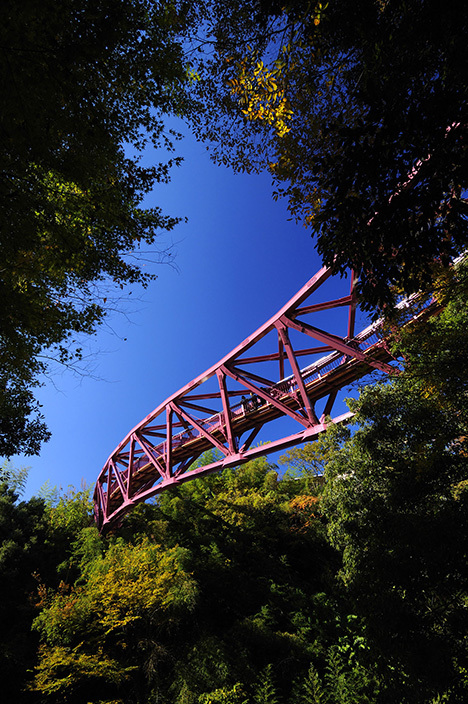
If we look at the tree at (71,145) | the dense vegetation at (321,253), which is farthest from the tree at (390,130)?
the tree at (71,145)

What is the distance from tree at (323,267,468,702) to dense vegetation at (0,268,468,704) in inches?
0.9

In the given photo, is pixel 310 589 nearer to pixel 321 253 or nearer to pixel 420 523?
pixel 420 523

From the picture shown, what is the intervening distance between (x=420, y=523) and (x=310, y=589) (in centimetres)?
905

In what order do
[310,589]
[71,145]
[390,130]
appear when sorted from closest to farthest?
[390,130] < [71,145] < [310,589]

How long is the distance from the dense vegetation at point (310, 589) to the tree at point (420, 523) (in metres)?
0.02

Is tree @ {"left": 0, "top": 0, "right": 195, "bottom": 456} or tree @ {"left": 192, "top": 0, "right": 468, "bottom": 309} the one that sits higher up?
tree @ {"left": 0, "top": 0, "right": 195, "bottom": 456}

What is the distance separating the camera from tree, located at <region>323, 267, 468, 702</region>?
464cm

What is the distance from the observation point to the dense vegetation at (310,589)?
4.85 meters

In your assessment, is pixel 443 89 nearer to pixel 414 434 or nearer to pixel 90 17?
pixel 90 17

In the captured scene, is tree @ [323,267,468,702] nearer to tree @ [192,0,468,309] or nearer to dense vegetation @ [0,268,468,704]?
dense vegetation @ [0,268,468,704]

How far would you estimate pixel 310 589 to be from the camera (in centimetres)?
1173

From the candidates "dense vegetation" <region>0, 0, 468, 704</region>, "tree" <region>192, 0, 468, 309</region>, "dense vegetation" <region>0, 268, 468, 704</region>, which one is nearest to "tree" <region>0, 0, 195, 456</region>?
"dense vegetation" <region>0, 0, 468, 704</region>

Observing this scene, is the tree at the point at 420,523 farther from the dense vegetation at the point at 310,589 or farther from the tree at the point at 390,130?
the tree at the point at 390,130

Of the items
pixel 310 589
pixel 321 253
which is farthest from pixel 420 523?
pixel 310 589
